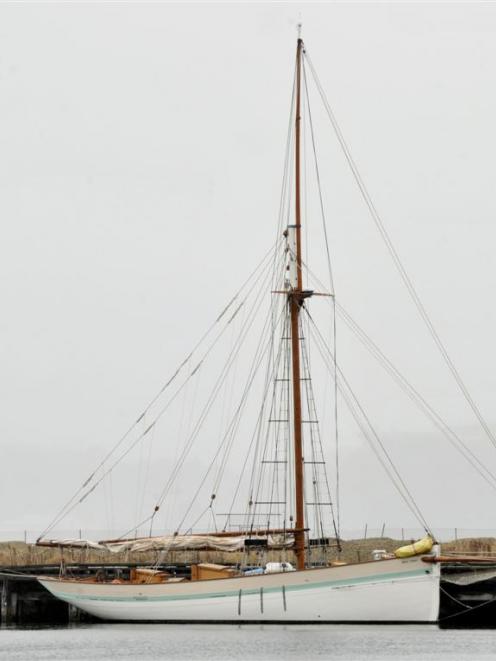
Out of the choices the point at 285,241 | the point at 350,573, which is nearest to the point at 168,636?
the point at 350,573

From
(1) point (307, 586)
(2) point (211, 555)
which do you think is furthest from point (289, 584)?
(2) point (211, 555)

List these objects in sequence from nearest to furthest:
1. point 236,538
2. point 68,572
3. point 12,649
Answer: point 12,649
point 236,538
point 68,572

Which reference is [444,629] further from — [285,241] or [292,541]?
[285,241]

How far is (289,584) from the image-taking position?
75625 millimetres

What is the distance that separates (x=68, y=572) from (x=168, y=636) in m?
14.1

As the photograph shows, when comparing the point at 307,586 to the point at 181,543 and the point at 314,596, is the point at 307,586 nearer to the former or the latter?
the point at 314,596

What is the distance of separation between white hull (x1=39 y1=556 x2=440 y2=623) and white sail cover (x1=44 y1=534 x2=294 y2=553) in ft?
11.7

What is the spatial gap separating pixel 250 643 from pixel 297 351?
17.6m

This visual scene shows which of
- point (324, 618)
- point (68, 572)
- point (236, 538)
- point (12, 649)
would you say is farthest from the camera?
point (68, 572)

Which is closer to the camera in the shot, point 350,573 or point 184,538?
point 350,573

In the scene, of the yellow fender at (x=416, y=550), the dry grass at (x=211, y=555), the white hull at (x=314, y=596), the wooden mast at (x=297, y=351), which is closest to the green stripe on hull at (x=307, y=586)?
the white hull at (x=314, y=596)

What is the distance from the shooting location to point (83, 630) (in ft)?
263

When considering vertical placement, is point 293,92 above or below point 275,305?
above

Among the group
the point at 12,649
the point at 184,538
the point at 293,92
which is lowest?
the point at 12,649
